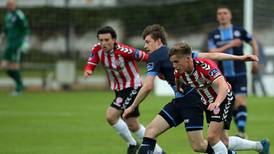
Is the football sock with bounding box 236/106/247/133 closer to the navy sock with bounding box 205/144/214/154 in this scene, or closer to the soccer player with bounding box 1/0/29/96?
the navy sock with bounding box 205/144/214/154

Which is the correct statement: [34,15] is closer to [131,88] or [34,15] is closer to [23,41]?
[23,41]

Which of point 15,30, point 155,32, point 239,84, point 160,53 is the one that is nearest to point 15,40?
point 15,30

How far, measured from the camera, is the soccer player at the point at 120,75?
1111cm

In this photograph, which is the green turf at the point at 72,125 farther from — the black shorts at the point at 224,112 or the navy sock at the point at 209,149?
the black shorts at the point at 224,112

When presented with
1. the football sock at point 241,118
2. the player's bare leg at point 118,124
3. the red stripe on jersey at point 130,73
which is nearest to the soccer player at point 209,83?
the player's bare leg at point 118,124

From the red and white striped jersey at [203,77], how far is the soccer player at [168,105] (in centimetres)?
16

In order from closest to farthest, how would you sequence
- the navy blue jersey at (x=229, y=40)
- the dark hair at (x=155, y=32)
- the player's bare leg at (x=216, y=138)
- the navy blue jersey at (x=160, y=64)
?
the player's bare leg at (x=216, y=138) < the navy blue jersey at (x=160, y=64) < the dark hair at (x=155, y=32) < the navy blue jersey at (x=229, y=40)

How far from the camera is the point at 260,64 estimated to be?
75.8 feet

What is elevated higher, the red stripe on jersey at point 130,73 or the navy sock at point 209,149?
the red stripe on jersey at point 130,73

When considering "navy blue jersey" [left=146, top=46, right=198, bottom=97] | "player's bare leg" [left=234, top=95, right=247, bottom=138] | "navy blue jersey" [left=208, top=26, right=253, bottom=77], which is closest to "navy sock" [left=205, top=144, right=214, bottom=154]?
"navy blue jersey" [left=146, top=46, right=198, bottom=97]

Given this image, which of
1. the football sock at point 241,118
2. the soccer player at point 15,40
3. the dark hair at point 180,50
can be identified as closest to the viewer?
the dark hair at point 180,50

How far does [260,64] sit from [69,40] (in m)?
7.53

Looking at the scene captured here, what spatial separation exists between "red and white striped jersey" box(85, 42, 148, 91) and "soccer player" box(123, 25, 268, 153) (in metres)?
1.47

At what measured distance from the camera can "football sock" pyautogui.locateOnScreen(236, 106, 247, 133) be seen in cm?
1291
